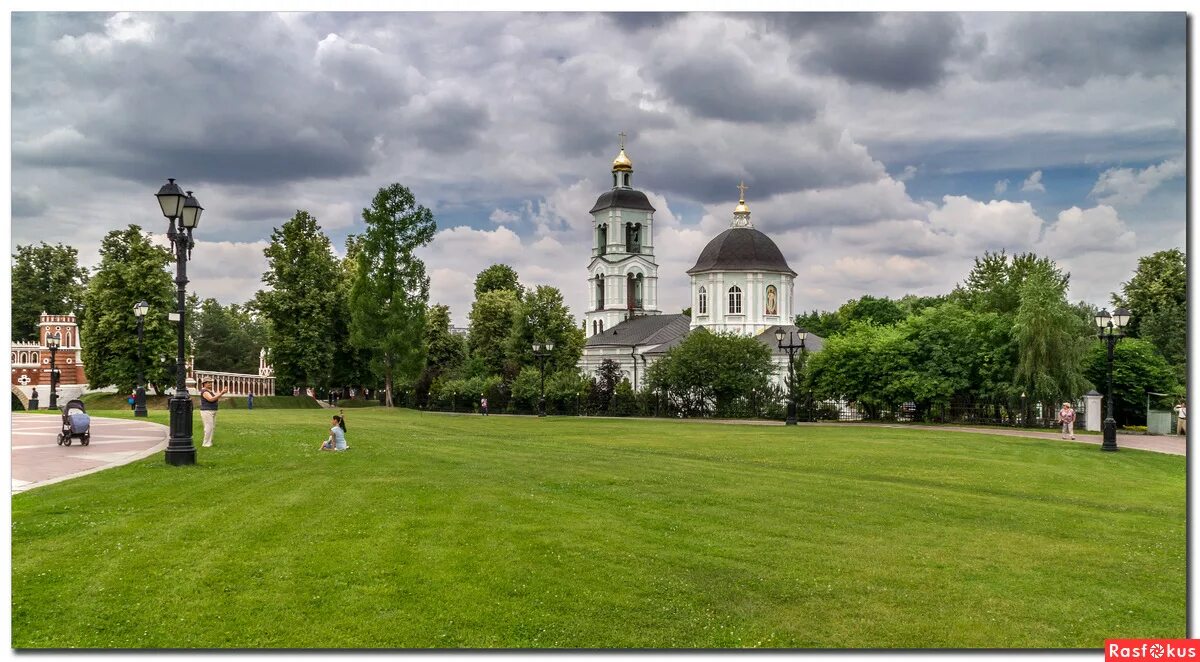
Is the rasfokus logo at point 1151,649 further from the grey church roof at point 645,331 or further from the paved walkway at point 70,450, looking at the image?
the grey church roof at point 645,331

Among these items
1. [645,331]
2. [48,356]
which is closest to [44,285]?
[48,356]

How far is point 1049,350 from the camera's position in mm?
36938

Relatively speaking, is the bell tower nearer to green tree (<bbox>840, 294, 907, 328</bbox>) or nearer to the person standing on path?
green tree (<bbox>840, 294, 907, 328</bbox>)

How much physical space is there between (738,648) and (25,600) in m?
6.02

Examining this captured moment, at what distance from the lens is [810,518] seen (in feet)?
36.2

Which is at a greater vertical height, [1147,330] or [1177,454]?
[1147,330]

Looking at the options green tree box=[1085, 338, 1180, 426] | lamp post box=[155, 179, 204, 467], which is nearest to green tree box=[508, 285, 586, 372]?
green tree box=[1085, 338, 1180, 426]

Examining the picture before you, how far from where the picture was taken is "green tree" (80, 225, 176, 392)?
4812 cm

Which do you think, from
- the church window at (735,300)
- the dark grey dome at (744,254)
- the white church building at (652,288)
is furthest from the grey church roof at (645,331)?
the dark grey dome at (744,254)

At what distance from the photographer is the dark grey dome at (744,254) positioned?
224 ft

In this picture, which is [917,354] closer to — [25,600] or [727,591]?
[727,591]

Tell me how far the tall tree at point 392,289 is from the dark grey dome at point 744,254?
2403 centimetres

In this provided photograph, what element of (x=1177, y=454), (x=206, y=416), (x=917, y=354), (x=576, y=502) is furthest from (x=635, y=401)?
(x=576, y=502)

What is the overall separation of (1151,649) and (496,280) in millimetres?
81253
